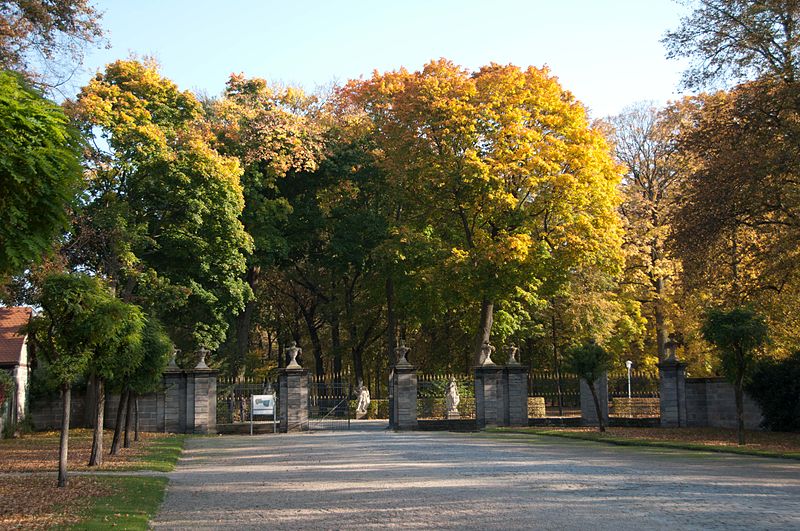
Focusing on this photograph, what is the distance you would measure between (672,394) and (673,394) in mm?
32

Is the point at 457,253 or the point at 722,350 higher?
the point at 457,253

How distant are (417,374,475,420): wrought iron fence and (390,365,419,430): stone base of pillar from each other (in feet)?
5.44

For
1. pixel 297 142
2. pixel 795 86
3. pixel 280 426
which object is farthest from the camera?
pixel 297 142

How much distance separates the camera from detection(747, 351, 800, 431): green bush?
24.1 m

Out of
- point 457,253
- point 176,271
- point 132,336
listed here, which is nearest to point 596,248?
point 457,253

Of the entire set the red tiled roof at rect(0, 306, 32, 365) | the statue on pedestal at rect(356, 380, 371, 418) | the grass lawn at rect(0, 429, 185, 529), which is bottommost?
the grass lawn at rect(0, 429, 185, 529)

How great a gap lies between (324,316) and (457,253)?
50.6ft

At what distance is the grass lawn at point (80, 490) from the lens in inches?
387

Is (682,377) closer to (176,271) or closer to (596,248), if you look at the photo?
(596,248)

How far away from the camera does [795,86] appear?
67.8 feet

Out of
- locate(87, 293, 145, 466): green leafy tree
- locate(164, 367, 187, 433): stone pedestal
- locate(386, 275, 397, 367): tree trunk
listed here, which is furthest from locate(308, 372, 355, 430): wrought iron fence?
locate(87, 293, 145, 466): green leafy tree

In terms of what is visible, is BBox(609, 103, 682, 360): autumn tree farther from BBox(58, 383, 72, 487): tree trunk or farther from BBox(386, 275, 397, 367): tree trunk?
BBox(58, 383, 72, 487): tree trunk

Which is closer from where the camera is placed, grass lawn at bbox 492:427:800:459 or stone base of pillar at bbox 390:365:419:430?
grass lawn at bbox 492:427:800:459

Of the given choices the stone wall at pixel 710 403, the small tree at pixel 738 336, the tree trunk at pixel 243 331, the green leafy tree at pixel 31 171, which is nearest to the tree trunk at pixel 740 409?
the small tree at pixel 738 336
